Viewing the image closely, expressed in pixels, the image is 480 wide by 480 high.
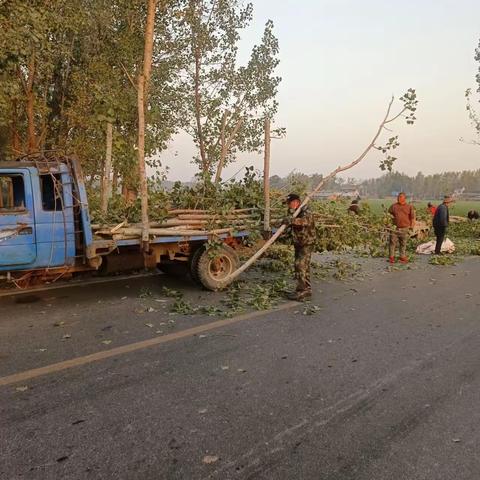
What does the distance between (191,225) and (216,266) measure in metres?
0.88

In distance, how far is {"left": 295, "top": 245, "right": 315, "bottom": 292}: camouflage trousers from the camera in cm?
731

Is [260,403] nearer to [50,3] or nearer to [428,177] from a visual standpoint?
[50,3]

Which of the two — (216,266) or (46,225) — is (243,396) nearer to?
(46,225)

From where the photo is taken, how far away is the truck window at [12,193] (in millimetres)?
6023

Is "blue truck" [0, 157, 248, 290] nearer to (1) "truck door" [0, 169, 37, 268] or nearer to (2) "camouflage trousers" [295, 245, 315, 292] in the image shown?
(1) "truck door" [0, 169, 37, 268]

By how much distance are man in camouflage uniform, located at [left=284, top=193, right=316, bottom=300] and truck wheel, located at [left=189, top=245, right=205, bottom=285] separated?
150cm

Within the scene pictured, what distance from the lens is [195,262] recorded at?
765 cm

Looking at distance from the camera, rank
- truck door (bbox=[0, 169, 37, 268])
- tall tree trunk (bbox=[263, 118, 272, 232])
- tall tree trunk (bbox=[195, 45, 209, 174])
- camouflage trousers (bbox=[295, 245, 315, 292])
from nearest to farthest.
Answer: truck door (bbox=[0, 169, 37, 268]) → camouflage trousers (bbox=[295, 245, 315, 292]) → tall tree trunk (bbox=[263, 118, 272, 232]) → tall tree trunk (bbox=[195, 45, 209, 174])

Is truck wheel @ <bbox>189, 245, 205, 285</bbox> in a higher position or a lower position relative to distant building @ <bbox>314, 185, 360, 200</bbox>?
lower

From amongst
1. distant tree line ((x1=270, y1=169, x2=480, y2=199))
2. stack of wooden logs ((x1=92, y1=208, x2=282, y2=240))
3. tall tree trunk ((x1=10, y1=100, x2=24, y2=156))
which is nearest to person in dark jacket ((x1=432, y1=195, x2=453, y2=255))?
stack of wooden logs ((x1=92, y1=208, x2=282, y2=240))

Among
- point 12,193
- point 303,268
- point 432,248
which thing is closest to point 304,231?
point 303,268

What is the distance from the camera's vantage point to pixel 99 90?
8852 mm

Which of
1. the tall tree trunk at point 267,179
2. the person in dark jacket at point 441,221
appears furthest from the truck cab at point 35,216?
the person in dark jacket at point 441,221

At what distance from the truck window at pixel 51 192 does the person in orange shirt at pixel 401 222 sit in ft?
27.9
